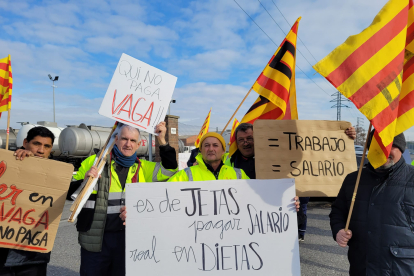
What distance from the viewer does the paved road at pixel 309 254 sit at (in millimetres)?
3871

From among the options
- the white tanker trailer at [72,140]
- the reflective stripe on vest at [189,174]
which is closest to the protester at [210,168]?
the reflective stripe on vest at [189,174]

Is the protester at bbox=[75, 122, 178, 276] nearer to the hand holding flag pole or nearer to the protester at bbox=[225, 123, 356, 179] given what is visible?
the protester at bbox=[225, 123, 356, 179]

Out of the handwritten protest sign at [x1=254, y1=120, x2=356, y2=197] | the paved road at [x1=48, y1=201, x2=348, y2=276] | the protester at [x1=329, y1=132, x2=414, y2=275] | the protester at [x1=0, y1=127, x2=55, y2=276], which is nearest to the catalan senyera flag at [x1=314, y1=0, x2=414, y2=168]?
the protester at [x1=329, y1=132, x2=414, y2=275]

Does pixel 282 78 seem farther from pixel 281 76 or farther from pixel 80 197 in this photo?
pixel 80 197

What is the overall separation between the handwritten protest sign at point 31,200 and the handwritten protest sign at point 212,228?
2.06ft

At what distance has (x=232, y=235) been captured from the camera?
2121mm

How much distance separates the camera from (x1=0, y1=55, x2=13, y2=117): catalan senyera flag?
10.5ft

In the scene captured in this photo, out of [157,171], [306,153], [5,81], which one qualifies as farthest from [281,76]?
[5,81]

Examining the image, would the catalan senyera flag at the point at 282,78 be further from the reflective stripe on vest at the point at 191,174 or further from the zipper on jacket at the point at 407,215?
the zipper on jacket at the point at 407,215

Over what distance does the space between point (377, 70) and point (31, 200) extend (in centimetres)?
268

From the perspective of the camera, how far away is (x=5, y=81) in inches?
128

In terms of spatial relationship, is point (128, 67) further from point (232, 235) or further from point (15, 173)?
point (232, 235)

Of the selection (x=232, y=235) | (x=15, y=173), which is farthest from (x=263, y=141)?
(x=15, y=173)

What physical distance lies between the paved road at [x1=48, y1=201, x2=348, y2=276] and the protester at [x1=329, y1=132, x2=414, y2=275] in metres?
2.04
